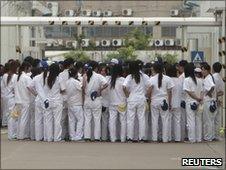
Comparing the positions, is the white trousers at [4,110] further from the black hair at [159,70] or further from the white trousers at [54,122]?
the black hair at [159,70]

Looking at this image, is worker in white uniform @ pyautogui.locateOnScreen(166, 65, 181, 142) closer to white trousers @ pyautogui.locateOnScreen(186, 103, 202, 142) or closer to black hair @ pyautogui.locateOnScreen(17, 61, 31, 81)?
white trousers @ pyautogui.locateOnScreen(186, 103, 202, 142)

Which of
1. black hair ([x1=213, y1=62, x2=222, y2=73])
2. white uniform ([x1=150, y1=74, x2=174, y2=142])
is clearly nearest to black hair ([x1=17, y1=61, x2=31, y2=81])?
white uniform ([x1=150, y1=74, x2=174, y2=142])

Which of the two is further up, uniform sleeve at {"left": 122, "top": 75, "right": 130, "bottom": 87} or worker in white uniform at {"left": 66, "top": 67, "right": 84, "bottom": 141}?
uniform sleeve at {"left": 122, "top": 75, "right": 130, "bottom": 87}

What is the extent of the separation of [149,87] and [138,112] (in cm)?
66

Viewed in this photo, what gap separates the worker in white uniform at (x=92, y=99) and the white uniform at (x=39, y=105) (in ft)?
3.38

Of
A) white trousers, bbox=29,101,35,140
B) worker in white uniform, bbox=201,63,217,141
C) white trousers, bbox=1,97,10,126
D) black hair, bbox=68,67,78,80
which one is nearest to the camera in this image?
black hair, bbox=68,67,78,80

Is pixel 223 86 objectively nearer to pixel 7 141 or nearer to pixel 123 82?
pixel 123 82

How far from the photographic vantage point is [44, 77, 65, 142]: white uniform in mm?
14766

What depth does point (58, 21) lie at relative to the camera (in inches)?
701

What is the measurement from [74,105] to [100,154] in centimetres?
278

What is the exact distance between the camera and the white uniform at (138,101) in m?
14.8

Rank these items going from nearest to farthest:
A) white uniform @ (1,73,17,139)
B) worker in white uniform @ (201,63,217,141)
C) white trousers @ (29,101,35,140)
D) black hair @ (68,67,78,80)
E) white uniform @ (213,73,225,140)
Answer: black hair @ (68,67,78,80) < worker in white uniform @ (201,63,217,141) < white trousers @ (29,101,35,140) < white uniform @ (213,73,225,140) < white uniform @ (1,73,17,139)

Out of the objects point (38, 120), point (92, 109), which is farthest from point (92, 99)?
point (38, 120)

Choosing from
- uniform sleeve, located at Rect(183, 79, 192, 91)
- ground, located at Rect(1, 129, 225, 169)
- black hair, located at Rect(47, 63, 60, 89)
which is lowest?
ground, located at Rect(1, 129, 225, 169)
